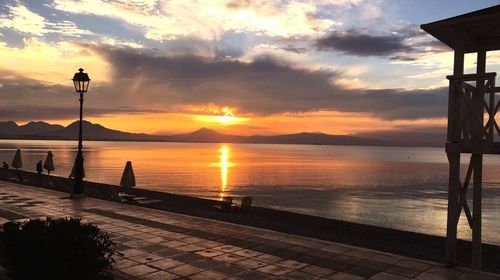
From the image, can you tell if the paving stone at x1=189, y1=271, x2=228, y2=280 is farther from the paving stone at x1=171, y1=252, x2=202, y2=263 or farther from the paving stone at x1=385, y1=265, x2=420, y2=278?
the paving stone at x1=385, y1=265, x2=420, y2=278

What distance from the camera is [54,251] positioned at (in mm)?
5504

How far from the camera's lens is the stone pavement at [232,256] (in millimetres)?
7117

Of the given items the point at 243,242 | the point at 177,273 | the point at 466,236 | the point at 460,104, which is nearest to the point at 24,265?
the point at 177,273

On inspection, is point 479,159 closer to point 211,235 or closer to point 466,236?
point 211,235

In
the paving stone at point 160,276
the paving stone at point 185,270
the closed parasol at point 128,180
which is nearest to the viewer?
the paving stone at point 160,276

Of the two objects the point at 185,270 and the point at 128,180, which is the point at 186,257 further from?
the point at 128,180

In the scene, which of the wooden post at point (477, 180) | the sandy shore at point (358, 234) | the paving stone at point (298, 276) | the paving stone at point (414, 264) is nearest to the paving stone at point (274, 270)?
the paving stone at point (298, 276)

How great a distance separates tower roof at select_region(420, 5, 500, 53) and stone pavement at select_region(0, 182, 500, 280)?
4683mm

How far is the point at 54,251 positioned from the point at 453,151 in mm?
7537

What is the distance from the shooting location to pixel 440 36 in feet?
26.3

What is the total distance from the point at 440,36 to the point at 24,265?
863cm

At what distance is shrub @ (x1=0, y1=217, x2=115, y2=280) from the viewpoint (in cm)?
552

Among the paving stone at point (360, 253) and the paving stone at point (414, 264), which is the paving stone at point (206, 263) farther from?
the paving stone at point (414, 264)

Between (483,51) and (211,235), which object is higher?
(483,51)
